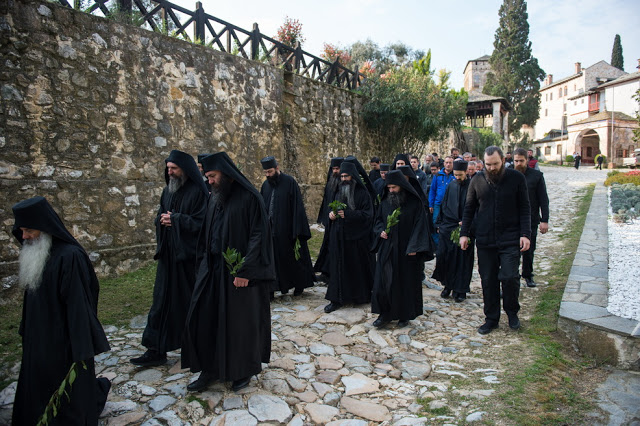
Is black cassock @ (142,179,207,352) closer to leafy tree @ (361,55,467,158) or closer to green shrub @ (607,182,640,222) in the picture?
green shrub @ (607,182,640,222)

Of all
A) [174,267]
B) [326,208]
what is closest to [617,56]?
[326,208]

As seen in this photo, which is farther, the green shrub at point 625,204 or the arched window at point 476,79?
the arched window at point 476,79

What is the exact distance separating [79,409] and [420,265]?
3829mm

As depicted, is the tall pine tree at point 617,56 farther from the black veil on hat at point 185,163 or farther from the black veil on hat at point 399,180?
the black veil on hat at point 185,163

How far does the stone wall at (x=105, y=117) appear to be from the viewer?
236 inches

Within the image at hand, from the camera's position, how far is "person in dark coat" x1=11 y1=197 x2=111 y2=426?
294 cm

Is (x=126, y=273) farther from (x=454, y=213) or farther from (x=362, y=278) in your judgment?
(x=454, y=213)

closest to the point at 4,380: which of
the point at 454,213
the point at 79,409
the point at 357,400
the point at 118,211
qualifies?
the point at 79,409

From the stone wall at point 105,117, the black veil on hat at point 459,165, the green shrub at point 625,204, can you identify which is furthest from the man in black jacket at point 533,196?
the stone wall at point 105,117

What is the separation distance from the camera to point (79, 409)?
2.98 metres

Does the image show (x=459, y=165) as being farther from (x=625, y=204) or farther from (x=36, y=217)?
(x=625, y=204)

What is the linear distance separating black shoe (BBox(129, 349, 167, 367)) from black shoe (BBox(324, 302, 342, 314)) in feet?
7.39

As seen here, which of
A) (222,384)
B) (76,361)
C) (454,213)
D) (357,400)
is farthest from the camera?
(454,213)

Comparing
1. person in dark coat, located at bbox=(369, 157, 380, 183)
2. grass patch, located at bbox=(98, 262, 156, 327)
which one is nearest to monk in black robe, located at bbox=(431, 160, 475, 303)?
person in dark coat, located at bbox=(369, 157, 380, 183)
